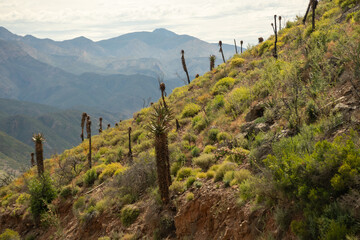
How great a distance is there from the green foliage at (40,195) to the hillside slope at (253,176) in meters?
0.08

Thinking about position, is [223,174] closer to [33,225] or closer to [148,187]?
[148,187]

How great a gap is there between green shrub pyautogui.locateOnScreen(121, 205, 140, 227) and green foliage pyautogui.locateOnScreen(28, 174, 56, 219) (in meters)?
8.65

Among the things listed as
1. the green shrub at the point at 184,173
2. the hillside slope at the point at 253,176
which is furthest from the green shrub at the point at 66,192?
→ the green shrub at the point at 184,173

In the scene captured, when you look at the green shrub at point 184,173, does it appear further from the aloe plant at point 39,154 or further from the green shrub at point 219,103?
the aloe plant at point 39,154

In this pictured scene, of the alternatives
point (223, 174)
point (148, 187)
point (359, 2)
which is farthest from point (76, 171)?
point (359, 2)

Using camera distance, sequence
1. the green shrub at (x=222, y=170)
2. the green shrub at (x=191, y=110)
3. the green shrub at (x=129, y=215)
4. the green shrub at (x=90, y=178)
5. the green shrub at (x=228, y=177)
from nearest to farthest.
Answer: the green shrub at (x=228, y=177) < the green shrub at (x=222, y=170) < the green shrub at (x=129, y=215) < the green shrub at (x=90, y=178) < the green shrub at (x=191, y=110)

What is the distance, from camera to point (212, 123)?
58.1 ft

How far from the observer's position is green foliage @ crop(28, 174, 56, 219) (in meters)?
19.5

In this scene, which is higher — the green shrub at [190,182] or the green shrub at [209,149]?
the green shrub at [209,149]

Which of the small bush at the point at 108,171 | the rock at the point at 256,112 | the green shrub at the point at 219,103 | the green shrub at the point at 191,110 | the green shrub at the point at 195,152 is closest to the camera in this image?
the rock at the point at 256,112

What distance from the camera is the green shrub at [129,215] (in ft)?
43.0

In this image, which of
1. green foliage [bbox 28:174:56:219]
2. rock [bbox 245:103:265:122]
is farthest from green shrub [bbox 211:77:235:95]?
green foliage [bbox 28:174:56:219]

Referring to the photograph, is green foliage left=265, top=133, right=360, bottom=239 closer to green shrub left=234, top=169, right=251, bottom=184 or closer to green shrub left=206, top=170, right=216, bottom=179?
green shrub left=234, top=169, right=251, bottom=184

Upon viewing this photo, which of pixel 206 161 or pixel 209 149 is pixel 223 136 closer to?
Result: pixel 209 149
